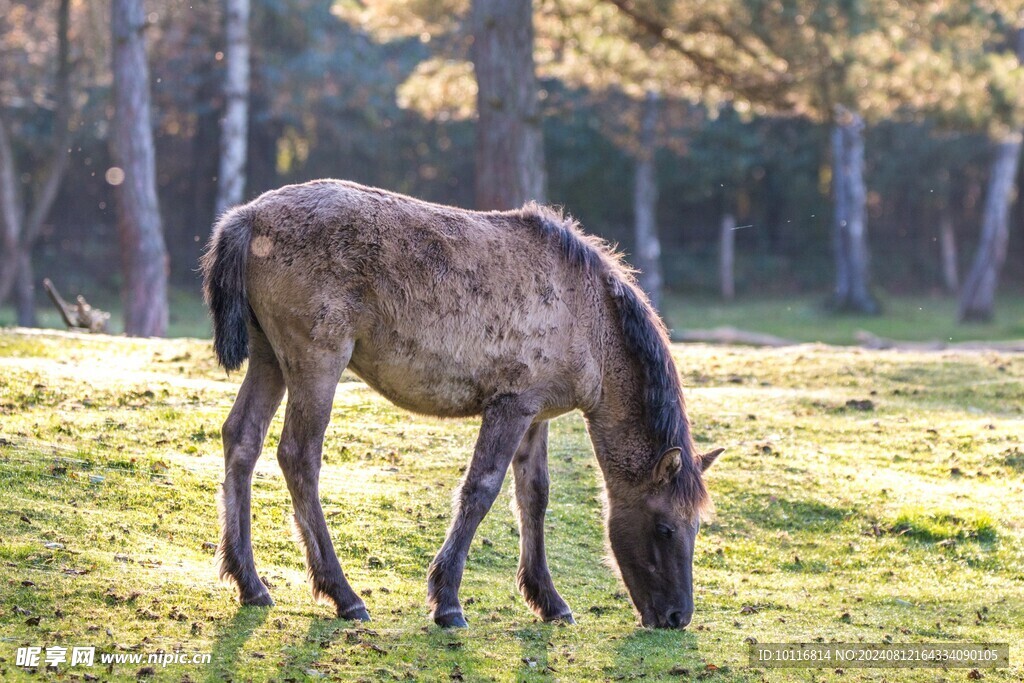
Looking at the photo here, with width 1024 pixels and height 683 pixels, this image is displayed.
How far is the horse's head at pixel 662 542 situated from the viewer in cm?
591

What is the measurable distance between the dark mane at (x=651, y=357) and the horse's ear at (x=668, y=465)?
0.17 feet

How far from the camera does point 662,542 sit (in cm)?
598

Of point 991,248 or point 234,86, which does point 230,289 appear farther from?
point 991,248

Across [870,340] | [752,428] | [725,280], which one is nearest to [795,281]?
[725,280]

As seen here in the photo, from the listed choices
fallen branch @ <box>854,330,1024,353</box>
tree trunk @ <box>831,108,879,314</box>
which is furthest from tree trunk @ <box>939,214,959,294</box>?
fallen branch @ <box>854,330,1024,353</box>

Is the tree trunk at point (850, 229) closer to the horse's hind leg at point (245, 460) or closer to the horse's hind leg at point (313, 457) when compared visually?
the horse's hind leg at point (245, 460)

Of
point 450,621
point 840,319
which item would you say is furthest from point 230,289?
point 840,319

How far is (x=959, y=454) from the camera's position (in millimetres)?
9695

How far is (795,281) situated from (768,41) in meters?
20.5

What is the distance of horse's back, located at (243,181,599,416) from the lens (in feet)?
18.4

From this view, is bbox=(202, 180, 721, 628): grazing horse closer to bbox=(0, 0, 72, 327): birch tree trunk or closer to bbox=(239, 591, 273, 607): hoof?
bbox=(239, 591, 273, 607): hoof

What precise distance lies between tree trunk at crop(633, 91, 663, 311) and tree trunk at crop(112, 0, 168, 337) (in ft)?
42.5

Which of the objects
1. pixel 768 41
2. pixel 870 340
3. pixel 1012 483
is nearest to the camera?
pixel 1012 483

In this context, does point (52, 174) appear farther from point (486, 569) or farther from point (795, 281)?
point (795, 281)
